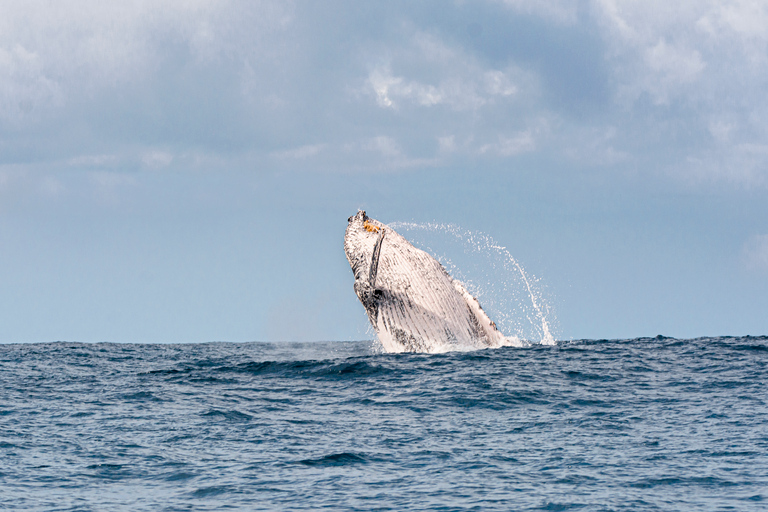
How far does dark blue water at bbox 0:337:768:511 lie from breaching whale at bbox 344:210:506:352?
2.93ft

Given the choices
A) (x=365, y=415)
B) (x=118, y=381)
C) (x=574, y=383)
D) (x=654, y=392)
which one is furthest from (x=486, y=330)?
(x=118, y=381)

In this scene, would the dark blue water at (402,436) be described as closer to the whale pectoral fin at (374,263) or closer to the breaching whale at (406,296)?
the breaching whale at (406,296)

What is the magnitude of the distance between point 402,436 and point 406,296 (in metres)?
7.94

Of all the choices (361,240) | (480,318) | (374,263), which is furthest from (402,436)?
(480,318)

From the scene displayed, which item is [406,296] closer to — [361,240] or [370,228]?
[361,240]

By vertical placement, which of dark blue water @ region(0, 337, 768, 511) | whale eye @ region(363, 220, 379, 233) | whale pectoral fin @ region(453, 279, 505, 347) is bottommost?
dark blue water @ region(0, 337, 768, 511)

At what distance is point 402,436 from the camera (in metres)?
11.4

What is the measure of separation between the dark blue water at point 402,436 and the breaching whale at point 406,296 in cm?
89

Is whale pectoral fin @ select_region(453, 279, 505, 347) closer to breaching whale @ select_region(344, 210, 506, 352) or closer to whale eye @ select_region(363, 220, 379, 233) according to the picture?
Result: breaching whale @ select_region(344, 210, 506, 352)

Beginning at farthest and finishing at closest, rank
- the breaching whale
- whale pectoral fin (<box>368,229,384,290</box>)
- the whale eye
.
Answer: the whale eye → the breaching whale → whale pectoral fin (<box>368,229,384,290</box>)

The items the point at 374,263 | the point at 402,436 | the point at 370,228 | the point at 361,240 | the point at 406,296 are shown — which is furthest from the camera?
the point at 370,228

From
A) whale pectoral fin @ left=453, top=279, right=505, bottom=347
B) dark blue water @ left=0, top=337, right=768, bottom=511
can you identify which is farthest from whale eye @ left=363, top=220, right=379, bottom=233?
dark blue water @ left=0, top=337, right=768, bottom=511

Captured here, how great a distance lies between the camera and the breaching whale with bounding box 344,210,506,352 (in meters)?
19.1

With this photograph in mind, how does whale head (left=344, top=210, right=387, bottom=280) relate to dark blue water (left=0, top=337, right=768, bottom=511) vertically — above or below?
above
